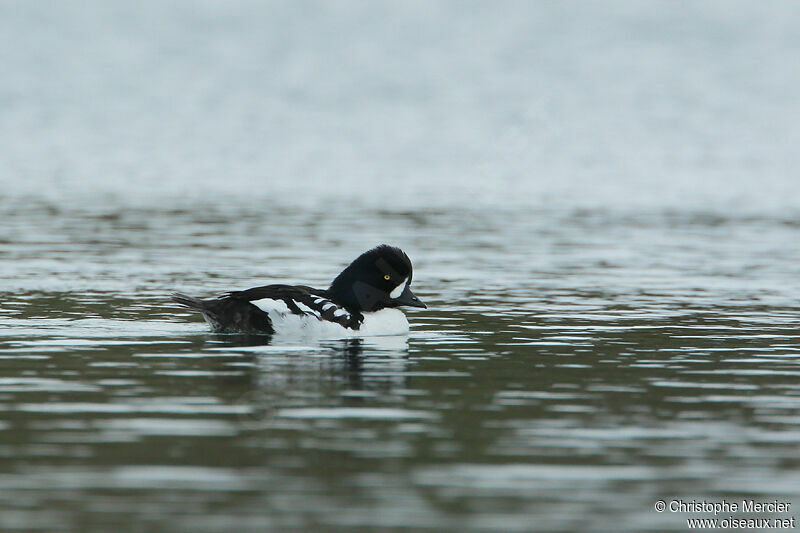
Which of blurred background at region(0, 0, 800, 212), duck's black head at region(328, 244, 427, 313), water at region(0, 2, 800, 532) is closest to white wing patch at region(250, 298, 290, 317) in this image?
→ water at region(0, 2, 800, 532)

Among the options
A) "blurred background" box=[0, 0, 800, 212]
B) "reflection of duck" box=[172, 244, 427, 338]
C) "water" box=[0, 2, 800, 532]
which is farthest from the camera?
"blurred background" box=[0, 0, 800, 212]

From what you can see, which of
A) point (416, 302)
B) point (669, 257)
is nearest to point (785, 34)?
point (669, 257)

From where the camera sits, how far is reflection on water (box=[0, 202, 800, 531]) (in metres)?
9.40

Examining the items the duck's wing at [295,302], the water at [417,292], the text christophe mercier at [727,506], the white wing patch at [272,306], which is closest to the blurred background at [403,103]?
the water at [417,292]

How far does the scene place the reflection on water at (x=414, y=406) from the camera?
940cm

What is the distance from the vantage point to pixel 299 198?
38.8m

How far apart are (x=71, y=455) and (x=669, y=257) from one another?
18.3 m

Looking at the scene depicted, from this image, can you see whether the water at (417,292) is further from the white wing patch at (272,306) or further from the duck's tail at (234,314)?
the white wing patch at (272,306)

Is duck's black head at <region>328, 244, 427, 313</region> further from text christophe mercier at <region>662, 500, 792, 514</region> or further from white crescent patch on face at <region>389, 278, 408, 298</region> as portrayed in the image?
text christophe mercier at <region>662, 500, 792, 514</region>

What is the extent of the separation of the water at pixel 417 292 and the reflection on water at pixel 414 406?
1.8 inches

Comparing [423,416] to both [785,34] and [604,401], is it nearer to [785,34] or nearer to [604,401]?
[604,401]

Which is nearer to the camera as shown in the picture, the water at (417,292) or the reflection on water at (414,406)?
the reflection on water at (414,406)

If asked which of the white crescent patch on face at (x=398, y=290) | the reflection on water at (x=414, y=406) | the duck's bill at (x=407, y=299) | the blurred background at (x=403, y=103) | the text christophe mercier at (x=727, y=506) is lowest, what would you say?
the text christophe mercier at (x=727, y=506)

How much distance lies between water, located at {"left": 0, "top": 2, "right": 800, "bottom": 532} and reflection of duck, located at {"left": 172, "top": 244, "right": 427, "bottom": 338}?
0.33 metres
